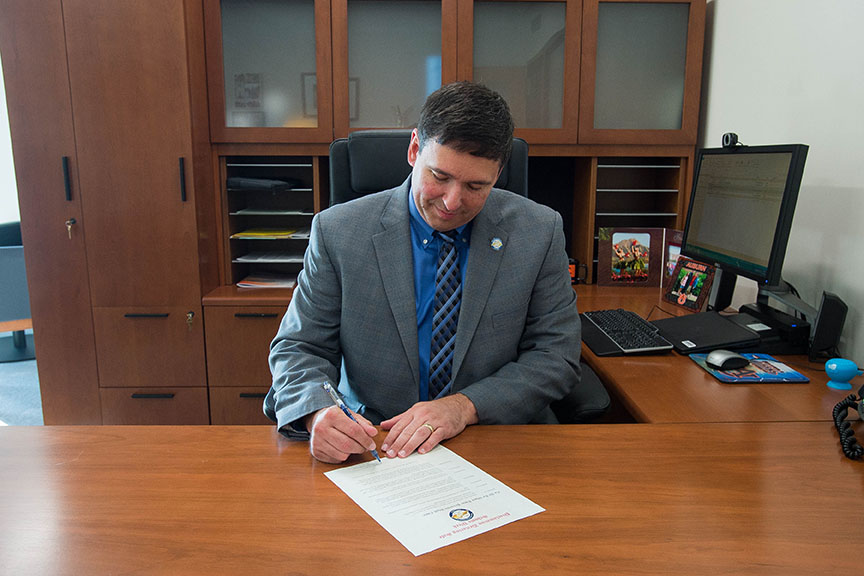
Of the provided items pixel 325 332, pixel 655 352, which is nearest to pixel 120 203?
pixel 325 332

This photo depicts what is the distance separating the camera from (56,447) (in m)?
1.09

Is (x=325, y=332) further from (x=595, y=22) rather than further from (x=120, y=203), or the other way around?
(x=595, y=22)

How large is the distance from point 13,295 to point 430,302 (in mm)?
3249

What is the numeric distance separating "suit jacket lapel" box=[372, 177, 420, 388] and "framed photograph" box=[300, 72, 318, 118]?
1.34 m

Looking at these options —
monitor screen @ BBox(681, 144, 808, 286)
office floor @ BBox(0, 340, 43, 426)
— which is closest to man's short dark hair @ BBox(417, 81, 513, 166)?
monitor screen @ BBox(681, 144, 808, 286)

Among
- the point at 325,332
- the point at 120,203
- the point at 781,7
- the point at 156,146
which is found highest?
the point at 781,7

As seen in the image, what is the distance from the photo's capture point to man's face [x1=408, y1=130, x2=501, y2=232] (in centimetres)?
122

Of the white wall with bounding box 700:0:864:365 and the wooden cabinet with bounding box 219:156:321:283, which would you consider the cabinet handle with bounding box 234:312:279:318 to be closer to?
the wooden cabinet with bounding box 219:156:321:283

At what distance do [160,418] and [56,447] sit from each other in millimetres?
1635

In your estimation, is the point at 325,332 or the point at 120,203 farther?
the point at 120,203

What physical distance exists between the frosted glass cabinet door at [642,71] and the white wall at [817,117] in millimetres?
287

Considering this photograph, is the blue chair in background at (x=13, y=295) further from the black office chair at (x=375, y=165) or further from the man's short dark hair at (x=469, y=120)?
the man's short dark hair at (x=469, y=120)

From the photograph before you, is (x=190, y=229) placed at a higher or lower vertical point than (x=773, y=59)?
lower

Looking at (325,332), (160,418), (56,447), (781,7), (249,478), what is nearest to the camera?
(249,478)
